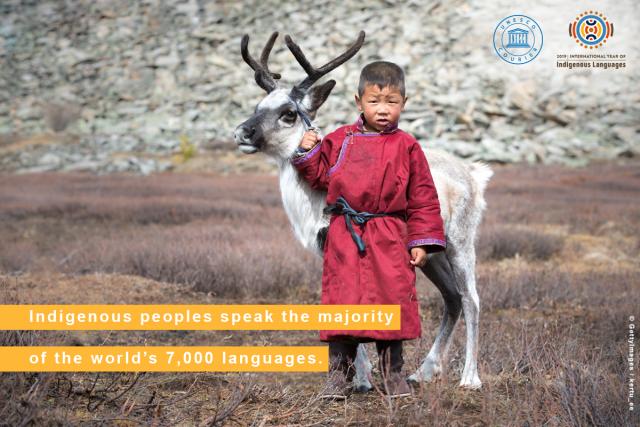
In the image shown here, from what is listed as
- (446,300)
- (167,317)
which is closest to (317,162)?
(446,300)

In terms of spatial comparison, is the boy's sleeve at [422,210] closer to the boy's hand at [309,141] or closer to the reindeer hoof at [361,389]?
the boy's hand at [309,141]

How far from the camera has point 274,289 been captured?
7871 mm

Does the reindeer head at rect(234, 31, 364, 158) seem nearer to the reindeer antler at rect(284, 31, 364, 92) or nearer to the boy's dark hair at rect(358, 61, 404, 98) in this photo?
the reindeer antler at rect(284, 31, 364, 92)

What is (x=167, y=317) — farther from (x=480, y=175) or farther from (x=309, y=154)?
(x=480, y=175)

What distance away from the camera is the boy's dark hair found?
3307 millimetres

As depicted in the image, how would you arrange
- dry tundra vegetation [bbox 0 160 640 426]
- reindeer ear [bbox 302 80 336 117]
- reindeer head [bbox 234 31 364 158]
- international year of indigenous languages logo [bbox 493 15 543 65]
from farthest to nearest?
international year of indigenous languages logo [bbox 493 15 543 65] < reindeer ear [bbox 302 80 336 117] < reindeer head [bbox 234 31 364 158] < dry tundra vegetation [bbox 0 160 640 426]

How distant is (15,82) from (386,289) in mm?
39725

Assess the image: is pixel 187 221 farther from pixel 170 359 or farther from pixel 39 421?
pixel 39 421

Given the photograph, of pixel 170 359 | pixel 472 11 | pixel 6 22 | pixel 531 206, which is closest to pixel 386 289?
pixel 170 359

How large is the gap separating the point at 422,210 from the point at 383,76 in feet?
2.21

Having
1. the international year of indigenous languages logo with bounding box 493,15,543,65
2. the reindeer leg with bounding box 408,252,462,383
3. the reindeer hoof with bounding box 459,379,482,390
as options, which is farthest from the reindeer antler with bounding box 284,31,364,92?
the international year of indigenous languages logo with bounding box 493,15,543,65

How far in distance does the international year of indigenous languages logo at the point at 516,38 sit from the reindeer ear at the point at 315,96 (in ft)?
14.5

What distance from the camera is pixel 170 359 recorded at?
3.69m

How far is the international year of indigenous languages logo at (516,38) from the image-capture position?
8883mm
